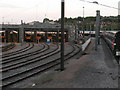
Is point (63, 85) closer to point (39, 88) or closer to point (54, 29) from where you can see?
point (39, 88)

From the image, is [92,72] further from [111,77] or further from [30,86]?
[30,86]

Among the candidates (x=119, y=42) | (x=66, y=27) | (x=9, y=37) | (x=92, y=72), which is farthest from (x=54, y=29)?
(x=92, y=72)

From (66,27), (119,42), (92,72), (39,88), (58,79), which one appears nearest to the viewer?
(39,88)

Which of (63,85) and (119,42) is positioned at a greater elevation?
(119,42)

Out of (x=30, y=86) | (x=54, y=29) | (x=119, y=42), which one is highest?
(x=54, y=29)

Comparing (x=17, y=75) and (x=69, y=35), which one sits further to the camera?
(x=69, y=35)

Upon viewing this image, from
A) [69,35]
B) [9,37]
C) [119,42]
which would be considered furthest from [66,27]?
[119,42]

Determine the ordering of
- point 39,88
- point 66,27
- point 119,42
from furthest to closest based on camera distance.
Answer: point 66,27
point 119,42
point 39,88

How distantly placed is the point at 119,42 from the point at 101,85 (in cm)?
685

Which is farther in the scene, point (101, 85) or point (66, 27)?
point (66, 27)

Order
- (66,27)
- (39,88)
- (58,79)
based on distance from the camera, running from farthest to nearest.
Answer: (66,27)
(58,79)
(39,88)

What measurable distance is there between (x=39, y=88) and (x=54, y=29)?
29.6 metres

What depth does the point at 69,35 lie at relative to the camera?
1398 inches

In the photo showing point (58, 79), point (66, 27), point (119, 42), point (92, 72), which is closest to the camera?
point (58, 79)
